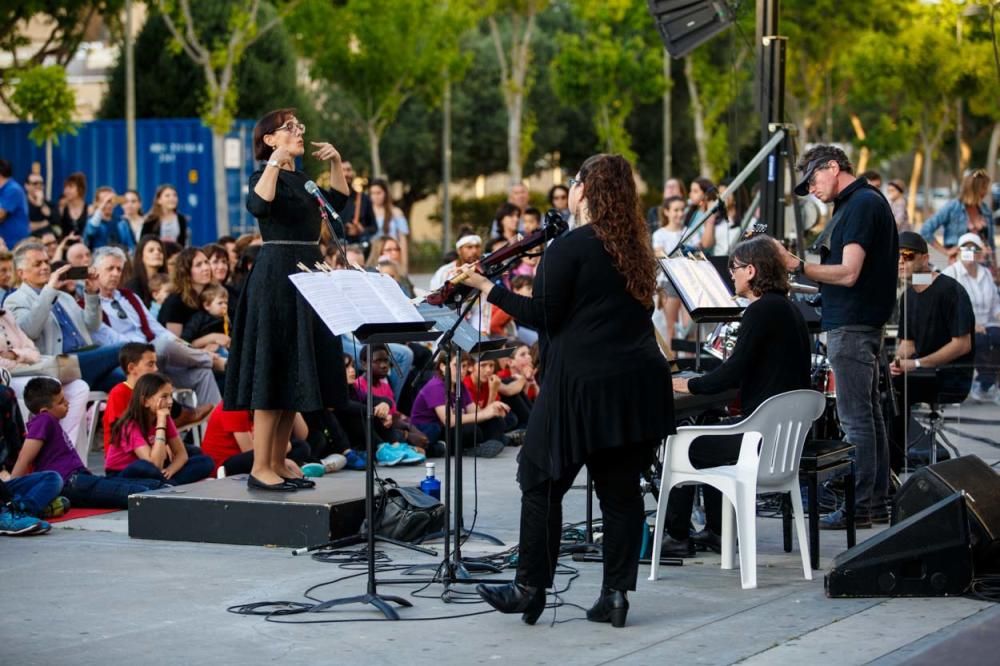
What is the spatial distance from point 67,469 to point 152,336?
2.37m

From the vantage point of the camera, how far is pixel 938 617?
267 inches

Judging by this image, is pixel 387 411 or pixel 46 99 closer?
pixel 387 411

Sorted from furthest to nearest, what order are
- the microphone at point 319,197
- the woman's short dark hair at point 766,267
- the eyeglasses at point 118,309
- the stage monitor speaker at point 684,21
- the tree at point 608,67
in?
the tree at point 608,67
the stage monitor speaker at point 684,21
the eyeglasses at point 118,309
the woman's short dark hair at point 766,267
the microphone at point 319,197

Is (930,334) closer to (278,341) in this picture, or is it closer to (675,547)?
(675,547)

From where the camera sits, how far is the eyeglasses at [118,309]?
39.4 ft

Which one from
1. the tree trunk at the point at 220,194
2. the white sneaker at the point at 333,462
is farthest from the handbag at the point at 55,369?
the tree trunk at the point at 220,194

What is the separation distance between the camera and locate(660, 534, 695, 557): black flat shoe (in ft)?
26.8

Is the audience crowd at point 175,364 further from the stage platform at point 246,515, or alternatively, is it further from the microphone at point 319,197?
the microphone at point 319,197

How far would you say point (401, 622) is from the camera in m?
6.75

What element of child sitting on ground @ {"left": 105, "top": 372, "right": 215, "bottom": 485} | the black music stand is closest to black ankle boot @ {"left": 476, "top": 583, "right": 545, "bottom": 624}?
the black music stand

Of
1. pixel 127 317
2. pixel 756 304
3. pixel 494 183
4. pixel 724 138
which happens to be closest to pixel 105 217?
pixel 127 317

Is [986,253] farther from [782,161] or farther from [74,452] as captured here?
[74,452]

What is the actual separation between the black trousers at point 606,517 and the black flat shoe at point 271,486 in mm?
2315

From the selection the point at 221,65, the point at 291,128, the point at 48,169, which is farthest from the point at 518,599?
the point at 221,65
